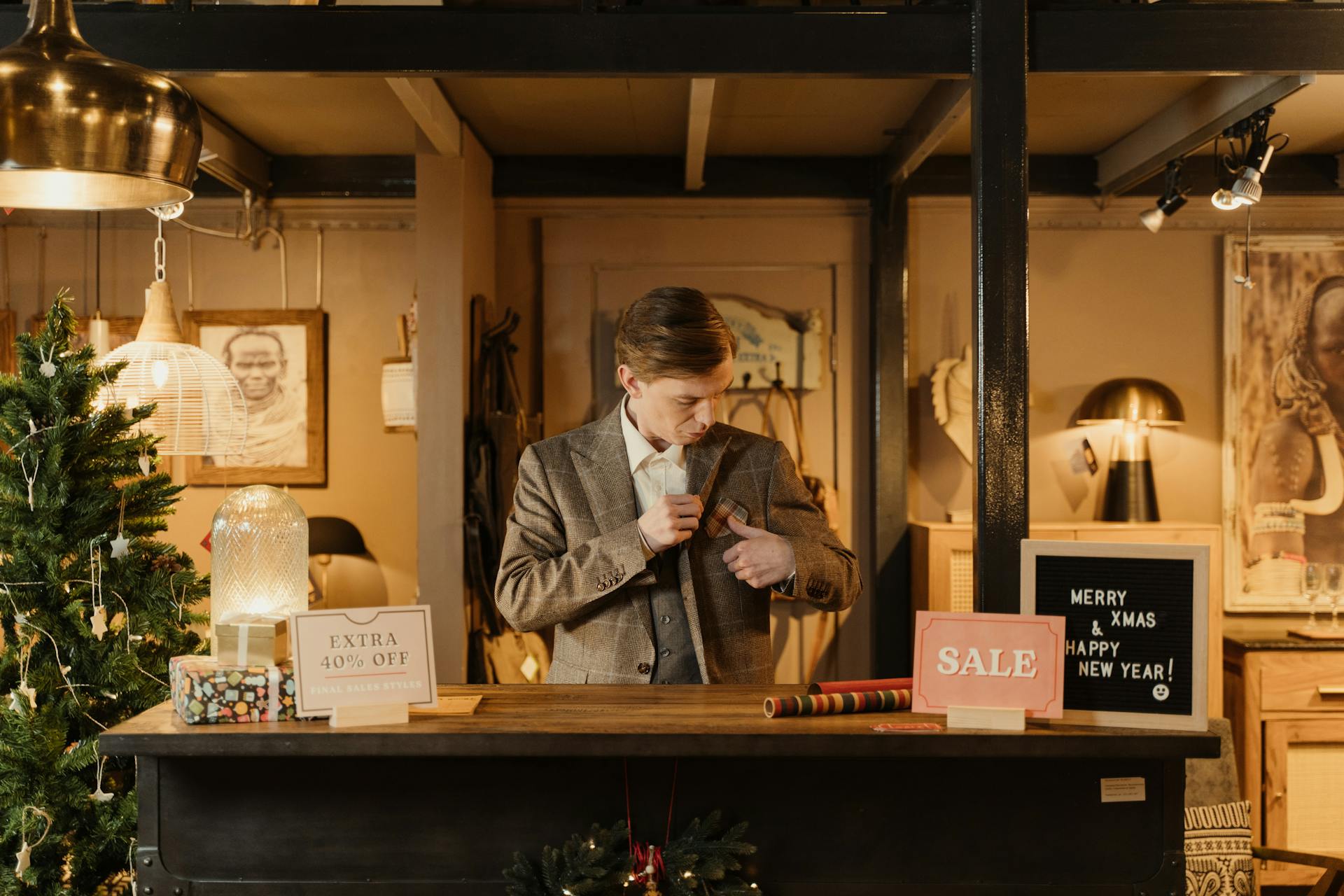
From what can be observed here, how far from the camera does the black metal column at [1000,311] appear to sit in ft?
6.95

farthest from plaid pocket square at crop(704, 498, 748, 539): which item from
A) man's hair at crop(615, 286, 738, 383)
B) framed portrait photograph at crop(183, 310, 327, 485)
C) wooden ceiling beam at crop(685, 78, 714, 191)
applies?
framed portrait photograph at crop(183, 310, 327, 485)

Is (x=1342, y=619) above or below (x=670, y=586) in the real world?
below

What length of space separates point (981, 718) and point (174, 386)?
2725 millimetres

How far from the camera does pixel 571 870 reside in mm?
1626

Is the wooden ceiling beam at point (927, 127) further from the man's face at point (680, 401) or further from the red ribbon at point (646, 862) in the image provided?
the red ribbon at point (646, 862)

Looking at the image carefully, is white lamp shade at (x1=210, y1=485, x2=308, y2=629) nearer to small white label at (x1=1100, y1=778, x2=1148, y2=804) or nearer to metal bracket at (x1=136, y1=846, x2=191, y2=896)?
metal bracket at (x1=136, y1=846, x2=191, y2=896)

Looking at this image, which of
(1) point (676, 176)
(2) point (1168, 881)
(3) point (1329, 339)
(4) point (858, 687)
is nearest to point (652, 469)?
(4) point (858, 687)

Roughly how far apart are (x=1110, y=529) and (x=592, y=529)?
3.15m

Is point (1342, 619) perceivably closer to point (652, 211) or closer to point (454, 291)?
point (652, 211)

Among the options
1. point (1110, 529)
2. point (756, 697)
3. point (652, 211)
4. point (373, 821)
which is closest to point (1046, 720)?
point (756, 697)

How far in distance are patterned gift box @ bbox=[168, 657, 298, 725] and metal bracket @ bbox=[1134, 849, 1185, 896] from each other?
4.58ft

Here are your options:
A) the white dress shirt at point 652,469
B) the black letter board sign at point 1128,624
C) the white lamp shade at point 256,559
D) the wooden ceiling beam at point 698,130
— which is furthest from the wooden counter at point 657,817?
the wooden ceiling beam at point 698,130

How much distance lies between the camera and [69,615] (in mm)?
2121

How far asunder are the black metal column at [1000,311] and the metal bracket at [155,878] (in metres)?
1.52
